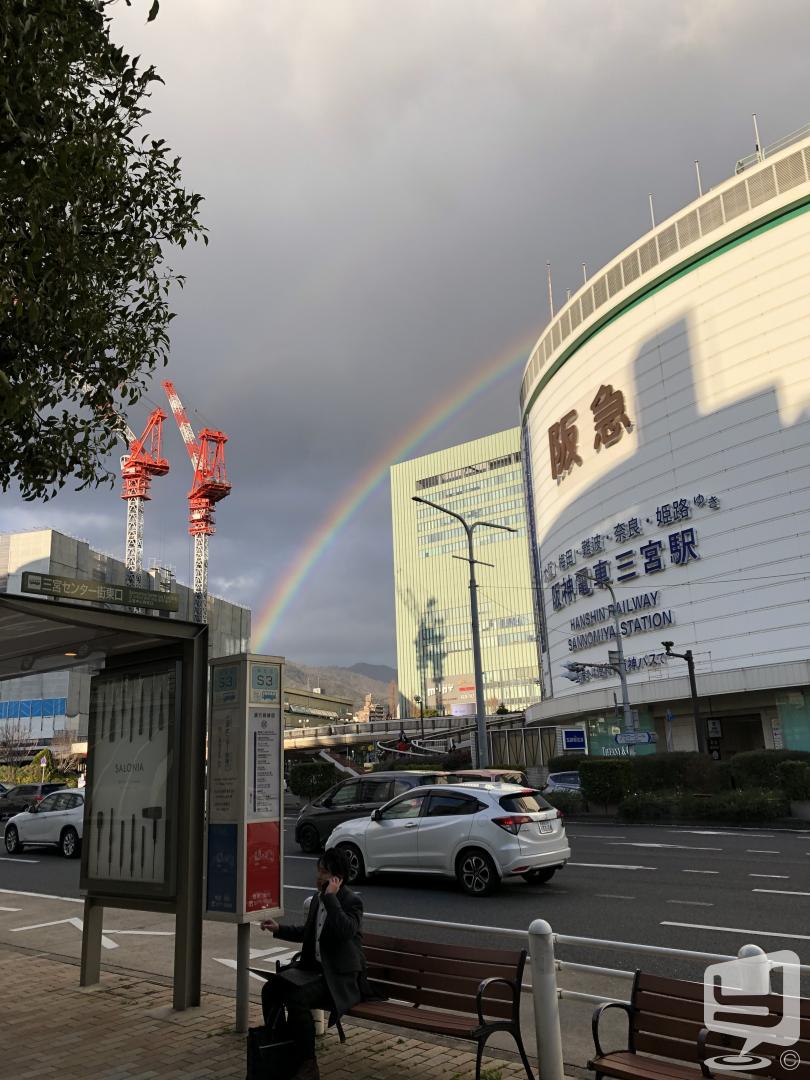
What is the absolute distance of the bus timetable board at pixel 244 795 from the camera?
21.7ft

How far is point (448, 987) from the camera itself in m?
5.55

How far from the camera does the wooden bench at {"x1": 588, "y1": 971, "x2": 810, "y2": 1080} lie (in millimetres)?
4020

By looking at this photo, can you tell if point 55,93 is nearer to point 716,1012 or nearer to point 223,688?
point 223,688

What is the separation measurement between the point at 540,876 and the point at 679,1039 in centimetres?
973

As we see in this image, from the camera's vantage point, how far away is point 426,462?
15888 centimetres

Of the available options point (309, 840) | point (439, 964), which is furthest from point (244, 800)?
point (309, 840)

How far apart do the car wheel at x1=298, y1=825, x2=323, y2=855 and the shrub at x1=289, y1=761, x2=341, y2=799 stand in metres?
19.3

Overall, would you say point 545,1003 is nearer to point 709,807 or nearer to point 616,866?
point 616,866

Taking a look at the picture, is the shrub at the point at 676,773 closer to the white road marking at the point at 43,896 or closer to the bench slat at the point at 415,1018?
the white road marking at the point at 43,896

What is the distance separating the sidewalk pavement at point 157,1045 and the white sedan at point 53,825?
14.0 metres

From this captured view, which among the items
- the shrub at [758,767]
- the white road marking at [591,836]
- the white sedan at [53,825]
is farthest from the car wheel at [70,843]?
the shrub at [758,767]

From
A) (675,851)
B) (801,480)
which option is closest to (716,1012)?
(675,851)

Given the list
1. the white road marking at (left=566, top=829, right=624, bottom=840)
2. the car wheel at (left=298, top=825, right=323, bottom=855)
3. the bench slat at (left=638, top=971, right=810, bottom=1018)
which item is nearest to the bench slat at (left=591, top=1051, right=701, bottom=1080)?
the bench slat at (left=638, top=971, right=810, bottom=1018)

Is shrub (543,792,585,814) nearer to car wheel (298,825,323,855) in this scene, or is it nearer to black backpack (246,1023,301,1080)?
car wheel (298,825,323,855)
